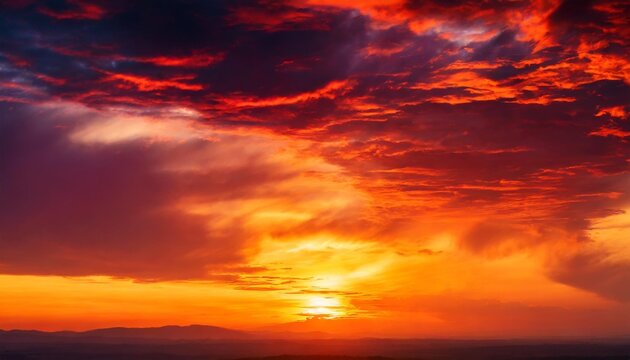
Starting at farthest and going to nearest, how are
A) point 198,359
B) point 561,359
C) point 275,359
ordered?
point 198,359, point 561,359, point 275,359

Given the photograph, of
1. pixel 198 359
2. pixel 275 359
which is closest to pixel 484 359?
pixel 198 359

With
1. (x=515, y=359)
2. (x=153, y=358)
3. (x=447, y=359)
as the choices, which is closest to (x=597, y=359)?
(x=515, y=359)

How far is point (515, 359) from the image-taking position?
598ft

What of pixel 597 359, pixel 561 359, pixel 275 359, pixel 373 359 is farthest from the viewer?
pixel 561 359

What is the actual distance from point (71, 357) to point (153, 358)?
2279 centimetres

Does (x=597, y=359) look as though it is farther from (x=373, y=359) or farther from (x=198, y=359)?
(x=198, y=359)

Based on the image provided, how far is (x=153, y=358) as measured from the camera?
648 feet

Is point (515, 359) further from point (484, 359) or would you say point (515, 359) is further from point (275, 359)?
point (275, 359)

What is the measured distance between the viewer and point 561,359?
16962 centimetres

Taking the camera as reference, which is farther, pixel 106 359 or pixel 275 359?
pixel 106 359

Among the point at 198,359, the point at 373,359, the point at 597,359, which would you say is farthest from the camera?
the point at 198,359

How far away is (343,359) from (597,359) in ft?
287

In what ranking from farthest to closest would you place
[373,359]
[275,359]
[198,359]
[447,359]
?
[198,359] → [447,359] → [373,359] → [275,359]

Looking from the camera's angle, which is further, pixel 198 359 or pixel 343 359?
pixel 198 359
